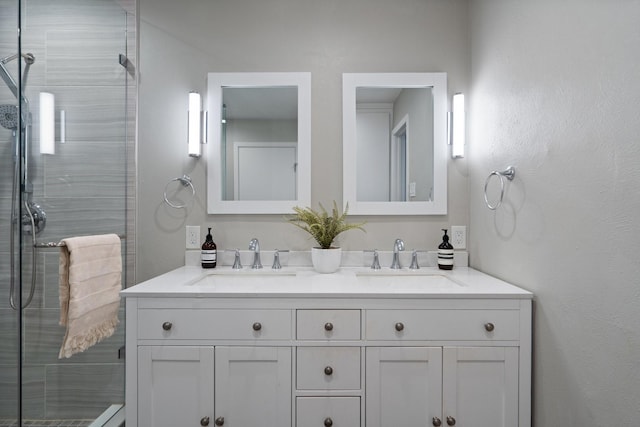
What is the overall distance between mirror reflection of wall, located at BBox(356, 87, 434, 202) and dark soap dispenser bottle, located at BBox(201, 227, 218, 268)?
83 cm

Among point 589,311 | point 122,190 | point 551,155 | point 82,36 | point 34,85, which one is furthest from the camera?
point 122,190

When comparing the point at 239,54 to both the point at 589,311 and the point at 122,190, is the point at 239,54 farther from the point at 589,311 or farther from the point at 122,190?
the point at 589,311

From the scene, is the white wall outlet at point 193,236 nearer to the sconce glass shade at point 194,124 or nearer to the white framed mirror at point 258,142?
the white framed mirror at point 258,142

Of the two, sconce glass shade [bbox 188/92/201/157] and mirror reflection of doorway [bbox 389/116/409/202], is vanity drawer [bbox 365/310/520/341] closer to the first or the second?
mirror reflection of doorway [bbox 389/116/409/202]

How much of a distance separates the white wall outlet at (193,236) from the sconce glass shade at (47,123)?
27.5 inches

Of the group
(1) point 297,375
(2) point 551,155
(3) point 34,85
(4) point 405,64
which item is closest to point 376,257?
(1) point 297,375

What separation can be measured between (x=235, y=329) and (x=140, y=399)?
0.44 m

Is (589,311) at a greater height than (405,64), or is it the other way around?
(405,64)

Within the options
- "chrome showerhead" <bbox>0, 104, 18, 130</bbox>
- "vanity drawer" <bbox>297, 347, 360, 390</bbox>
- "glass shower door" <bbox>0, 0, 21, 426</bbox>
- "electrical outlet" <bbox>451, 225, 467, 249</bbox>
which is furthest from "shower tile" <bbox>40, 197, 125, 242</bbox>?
"electrical outlet" <bbox>451, 225, 467, 249</bbox>

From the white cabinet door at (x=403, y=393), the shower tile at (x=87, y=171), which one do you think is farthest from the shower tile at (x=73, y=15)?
the white cabinet door at (x=403, y=393)

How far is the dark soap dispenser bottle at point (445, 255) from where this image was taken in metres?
1.68

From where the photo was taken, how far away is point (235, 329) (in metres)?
1.21

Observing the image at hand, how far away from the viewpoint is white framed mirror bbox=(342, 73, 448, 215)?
174 cm

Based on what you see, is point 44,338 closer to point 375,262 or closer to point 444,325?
point 375,262
